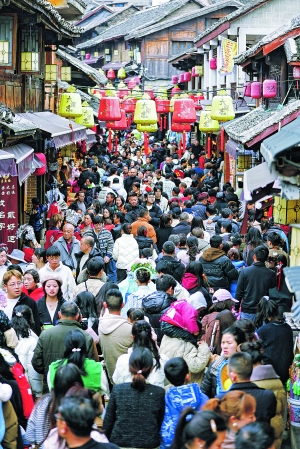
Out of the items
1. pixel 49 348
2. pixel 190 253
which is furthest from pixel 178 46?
pixel 49 348

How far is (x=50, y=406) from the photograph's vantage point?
8.03 m

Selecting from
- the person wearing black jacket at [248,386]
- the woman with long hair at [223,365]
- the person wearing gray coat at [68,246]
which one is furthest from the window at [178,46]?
the person wearing black jacket at [248,386]

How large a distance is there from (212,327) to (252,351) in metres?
2.03

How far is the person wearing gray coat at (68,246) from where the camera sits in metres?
16.3

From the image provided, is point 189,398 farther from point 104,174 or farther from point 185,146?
point 185,146

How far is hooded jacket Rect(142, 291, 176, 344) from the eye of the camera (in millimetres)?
11695

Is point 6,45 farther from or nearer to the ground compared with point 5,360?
farther from the ground

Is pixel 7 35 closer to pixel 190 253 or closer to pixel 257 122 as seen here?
pixel 257 122

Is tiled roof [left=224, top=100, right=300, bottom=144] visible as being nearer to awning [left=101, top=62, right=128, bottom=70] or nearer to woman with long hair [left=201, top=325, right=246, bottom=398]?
woman with long hair [left=201, top=325, right=246, bottom=398]

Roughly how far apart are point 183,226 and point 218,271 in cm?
423

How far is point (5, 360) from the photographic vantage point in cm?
919

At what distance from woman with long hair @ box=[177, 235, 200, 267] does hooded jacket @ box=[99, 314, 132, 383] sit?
5.22 meters

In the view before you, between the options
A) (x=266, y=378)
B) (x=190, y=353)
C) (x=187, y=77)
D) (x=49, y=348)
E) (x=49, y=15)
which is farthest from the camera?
(x=187, y=77)

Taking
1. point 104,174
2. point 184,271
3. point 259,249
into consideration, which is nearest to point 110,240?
point 184,271
